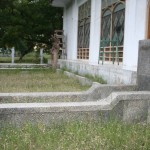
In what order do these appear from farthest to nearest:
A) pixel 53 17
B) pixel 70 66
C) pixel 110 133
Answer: pixel 53 17 < pixel 70 66 < pixel 110 133

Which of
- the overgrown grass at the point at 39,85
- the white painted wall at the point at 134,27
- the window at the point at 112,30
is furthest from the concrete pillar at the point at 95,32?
the white painted wall at the point at 134,27

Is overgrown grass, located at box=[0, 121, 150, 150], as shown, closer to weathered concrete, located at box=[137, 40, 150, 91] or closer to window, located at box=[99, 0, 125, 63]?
weathered concrete, located at box=[137, 40, 150, 91]

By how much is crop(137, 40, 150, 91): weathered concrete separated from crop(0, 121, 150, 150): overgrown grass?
198 centimetres

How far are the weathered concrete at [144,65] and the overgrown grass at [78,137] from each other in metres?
1.98

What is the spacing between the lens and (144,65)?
7465mm

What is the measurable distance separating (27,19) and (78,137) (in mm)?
20911

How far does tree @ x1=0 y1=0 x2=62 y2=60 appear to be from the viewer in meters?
24.6

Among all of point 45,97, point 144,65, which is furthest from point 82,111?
point 144,65

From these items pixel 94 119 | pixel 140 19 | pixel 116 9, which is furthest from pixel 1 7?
pixel 94 119

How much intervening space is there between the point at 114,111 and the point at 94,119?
373 mm

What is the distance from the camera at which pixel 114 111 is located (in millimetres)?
5809

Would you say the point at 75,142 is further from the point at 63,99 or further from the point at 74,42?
the point at 74,42

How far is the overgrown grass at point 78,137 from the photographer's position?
4.58 metres

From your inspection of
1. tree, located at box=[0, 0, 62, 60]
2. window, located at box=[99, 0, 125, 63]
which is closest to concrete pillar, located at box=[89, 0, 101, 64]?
window, located at box=[99, 0, 125, 63]
